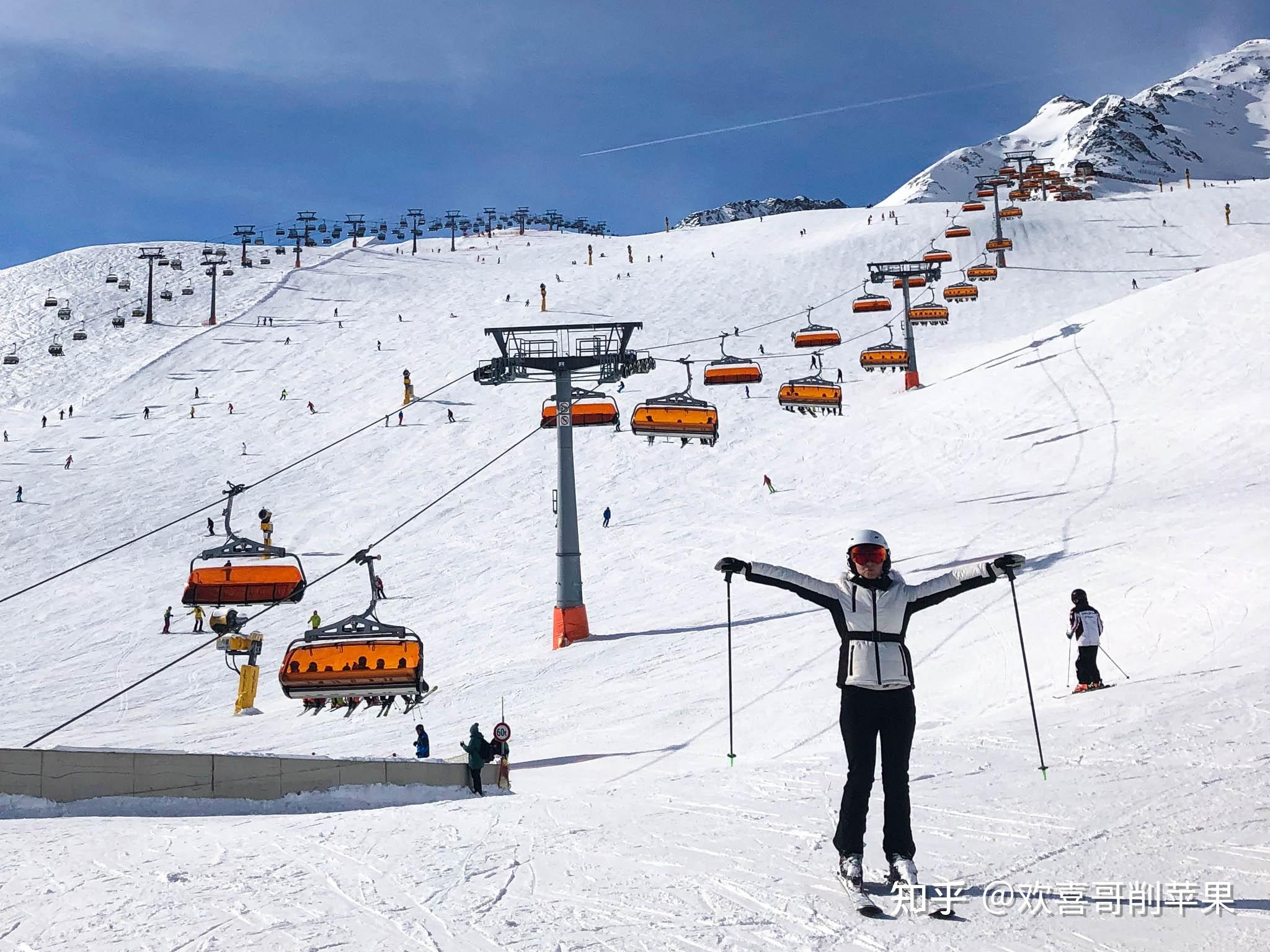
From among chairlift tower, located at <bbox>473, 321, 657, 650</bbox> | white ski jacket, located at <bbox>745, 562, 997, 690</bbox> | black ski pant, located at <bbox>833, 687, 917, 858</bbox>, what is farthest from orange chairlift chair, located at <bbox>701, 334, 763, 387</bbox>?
black ski pant, located at <bbox>833, 687, 917, 858</bbox>

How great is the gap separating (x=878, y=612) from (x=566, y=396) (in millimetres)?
17866

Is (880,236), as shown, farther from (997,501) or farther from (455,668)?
(455,668)

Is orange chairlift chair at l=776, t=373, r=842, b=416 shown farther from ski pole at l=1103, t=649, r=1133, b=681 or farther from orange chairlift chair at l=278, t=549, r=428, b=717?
orange chairlift chair at l=278, t=549, r=428, b=717

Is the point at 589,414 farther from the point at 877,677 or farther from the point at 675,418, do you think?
the point at 877,677

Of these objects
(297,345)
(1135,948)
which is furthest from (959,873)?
(297,345)

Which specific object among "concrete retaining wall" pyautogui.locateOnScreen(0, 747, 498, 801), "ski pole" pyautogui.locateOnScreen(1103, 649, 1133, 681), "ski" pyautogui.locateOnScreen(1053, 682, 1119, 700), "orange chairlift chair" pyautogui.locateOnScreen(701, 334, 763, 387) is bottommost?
"concrete retaining wall" pyautogui.locateOnScreen(0, 747, 498, 801)

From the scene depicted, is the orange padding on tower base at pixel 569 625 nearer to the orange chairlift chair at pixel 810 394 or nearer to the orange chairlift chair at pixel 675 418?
the orange chairlift chair at pixel 675 418

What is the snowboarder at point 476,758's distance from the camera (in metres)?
9.46

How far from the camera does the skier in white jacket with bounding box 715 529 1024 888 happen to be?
3.83 metres

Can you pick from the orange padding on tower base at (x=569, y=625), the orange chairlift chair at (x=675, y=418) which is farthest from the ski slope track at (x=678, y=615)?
the orange chairlift chair at (x=675, y=418)

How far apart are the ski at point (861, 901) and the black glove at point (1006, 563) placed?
1323mm

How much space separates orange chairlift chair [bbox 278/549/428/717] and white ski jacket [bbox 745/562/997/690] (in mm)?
8566

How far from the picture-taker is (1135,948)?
332cm

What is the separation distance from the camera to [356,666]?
11.9 metres
